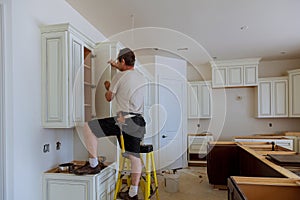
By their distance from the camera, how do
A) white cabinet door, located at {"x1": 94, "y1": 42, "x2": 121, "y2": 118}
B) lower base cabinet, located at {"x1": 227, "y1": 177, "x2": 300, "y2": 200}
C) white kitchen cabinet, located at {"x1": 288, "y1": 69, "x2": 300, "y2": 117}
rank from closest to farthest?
lower base cabinet, located at {"x1": 227, "y1": 177, "x2": 300, "y2": 200}
white cabinet door, located at {"x1": 94, "y1": 42, "x2": 121, "y2": 118}
white kitchen cabinet, located at {"x1": 288, "y1": 69, "x2": 300, "y2": 117}

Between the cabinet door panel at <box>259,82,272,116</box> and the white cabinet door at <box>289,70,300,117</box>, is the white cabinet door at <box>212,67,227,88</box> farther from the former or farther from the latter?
the white cabinet door at <box>289,70,300,117</box>

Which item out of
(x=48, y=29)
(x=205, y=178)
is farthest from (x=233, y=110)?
(x=48, y=29)

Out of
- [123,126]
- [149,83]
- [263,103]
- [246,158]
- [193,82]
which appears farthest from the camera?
[193,82]

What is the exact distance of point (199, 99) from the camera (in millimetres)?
6844

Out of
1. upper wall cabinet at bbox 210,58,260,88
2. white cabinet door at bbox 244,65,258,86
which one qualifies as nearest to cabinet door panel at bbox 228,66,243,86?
upper wall cabinet at bbox 210,58,260,88

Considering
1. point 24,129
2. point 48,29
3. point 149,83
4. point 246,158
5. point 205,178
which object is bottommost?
point 205,178

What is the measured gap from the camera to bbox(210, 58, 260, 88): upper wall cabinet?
20.9 feet

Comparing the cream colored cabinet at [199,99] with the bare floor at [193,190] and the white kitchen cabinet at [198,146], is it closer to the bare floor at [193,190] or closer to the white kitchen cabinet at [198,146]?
the white kitchen cabinet at [198,146]

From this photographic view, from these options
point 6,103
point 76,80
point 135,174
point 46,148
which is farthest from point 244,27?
point 6,103

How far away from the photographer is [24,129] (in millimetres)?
2352

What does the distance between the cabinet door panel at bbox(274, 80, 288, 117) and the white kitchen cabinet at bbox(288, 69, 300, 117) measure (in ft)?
0.40

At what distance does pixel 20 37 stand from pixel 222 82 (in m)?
5.35

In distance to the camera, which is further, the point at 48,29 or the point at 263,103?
the point at 263,103

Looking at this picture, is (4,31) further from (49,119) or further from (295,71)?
(295,71)
